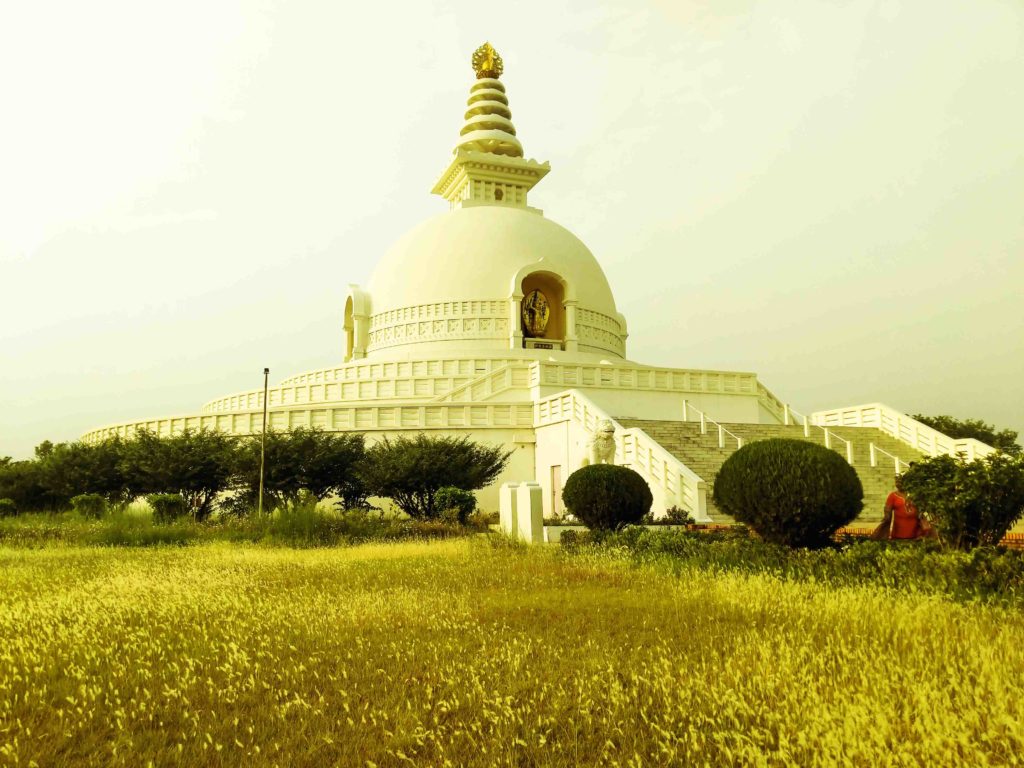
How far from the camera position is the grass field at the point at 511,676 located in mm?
3887

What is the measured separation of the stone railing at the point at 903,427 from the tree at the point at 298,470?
50.3 ft

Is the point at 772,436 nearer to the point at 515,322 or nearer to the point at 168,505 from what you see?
the point at 515,322

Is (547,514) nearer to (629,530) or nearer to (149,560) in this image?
(629,530)

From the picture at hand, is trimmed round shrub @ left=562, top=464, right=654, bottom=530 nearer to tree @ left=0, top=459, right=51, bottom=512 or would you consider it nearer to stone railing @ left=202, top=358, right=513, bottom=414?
stone railing @ left=202, top=358, right=513, bottom=414

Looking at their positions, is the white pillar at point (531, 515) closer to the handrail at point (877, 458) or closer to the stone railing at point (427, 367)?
the handrail at point (877, 458)

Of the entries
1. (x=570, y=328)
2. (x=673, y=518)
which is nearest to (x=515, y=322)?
(x=570, y=328)

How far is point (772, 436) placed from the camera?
21812 millimetres

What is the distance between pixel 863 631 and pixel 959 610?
1.42 meters

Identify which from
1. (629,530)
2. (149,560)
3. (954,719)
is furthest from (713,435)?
(954,719)

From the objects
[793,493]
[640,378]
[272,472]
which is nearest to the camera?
[793,493]

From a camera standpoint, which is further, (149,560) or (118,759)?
(149,560)

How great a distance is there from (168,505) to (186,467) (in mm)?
2005

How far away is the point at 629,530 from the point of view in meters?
13.3

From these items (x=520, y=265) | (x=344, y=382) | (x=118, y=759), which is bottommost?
(x=118, y=759)
